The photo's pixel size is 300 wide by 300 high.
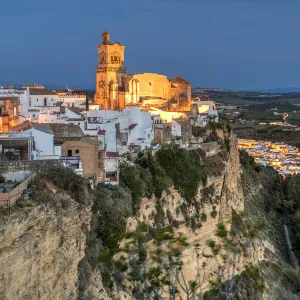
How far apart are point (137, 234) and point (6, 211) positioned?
14.8ft

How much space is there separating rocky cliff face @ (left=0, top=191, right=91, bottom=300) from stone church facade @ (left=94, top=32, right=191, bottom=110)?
68.4 feet

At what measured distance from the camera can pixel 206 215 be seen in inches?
999

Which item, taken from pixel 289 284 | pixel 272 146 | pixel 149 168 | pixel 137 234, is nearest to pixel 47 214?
pixel 137 234

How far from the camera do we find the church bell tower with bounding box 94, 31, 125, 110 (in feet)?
116

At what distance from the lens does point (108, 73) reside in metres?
35.9

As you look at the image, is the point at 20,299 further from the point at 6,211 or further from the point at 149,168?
the point at 149,168

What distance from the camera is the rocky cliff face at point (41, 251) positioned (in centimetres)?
1183

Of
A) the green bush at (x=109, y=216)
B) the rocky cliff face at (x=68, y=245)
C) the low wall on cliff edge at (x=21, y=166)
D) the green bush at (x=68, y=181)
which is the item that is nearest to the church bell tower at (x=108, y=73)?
the rocky cliff face at (x=68, y=245)

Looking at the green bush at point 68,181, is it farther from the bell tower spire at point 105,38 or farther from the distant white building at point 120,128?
the bell tower spire at point 105,38

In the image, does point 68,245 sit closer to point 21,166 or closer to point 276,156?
point 21,166

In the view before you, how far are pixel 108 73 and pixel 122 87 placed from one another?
4.51 feet

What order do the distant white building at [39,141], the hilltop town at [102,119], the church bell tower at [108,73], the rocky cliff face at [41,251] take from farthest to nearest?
the church bell tower at [108,73] → the hilltop town at [102,119] → the distant white building at [39,141] → the rocky cliff face at [41,251]

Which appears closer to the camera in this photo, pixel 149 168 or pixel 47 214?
pixel 47 214

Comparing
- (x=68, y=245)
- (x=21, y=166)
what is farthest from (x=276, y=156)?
(x=68, y=245)
